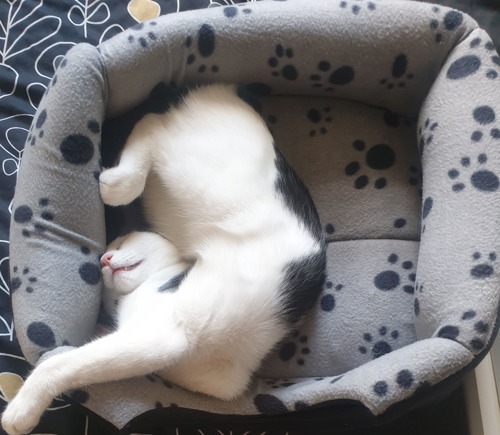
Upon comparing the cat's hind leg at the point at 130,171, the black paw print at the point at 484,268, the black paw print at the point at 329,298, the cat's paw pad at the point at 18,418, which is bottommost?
the cat's paw pad at the point at 18,418

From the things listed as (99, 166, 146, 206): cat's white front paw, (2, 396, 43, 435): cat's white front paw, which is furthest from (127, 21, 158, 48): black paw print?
(2, 396, 43, 435): cat's white front paw

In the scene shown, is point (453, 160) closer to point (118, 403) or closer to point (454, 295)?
point (454, 295)

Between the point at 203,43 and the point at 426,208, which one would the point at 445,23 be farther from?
the point at 203,43

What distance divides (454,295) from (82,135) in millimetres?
752

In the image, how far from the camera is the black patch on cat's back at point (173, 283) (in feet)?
3.90

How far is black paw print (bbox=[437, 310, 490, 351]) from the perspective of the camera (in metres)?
1.09

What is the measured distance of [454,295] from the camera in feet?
3.74

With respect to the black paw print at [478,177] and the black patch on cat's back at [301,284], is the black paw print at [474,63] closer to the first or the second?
the black paw print at [478,177]

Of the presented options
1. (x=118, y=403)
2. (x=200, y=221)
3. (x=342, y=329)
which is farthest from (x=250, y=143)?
(x=118, y=403)

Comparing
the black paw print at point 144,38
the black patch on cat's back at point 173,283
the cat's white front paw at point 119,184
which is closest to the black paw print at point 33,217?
the cat's white front paw at point 119,184

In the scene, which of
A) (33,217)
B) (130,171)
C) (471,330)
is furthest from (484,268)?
(33,217)

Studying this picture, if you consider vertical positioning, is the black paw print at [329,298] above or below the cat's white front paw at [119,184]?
below

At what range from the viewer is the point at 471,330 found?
1.10 meters

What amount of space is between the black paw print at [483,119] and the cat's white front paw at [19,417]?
944 millimetres
